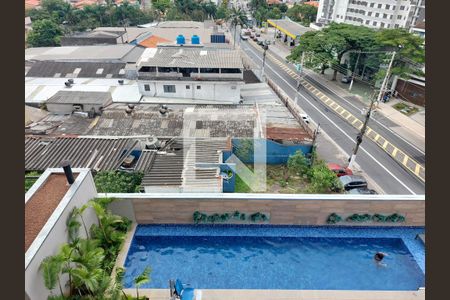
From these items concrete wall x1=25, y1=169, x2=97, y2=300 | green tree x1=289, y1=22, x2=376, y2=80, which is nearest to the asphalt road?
green tree x1=289, y1=22, x2=376, y2=80

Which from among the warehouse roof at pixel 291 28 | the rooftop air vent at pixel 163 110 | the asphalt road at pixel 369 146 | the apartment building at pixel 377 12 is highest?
the apartment building at pixel 377 12

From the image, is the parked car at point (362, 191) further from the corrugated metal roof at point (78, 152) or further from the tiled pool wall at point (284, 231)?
the corrugated metal roof at point (78, 152)

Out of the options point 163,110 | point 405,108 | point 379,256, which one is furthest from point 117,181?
point 405,108

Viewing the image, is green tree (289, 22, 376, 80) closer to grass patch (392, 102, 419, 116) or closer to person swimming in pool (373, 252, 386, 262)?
grass patch (392, 102, 419, 116)

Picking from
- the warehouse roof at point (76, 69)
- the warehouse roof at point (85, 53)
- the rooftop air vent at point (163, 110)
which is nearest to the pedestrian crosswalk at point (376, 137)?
the rooftop air vent at point (163, 110)

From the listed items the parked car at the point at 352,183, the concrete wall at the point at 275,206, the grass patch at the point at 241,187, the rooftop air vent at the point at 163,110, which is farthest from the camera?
the rooftop air vent at the point at 163,110

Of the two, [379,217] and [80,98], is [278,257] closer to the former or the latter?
[379,217]
